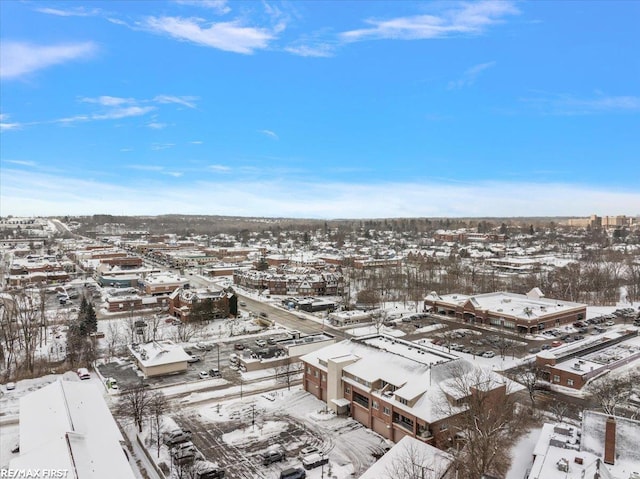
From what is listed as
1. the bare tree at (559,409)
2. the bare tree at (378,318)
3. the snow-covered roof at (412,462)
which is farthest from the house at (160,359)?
the bare tree at (559,409)

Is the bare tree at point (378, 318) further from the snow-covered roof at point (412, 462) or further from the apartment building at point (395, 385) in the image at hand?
the snow-covered roof at point (412, 462)

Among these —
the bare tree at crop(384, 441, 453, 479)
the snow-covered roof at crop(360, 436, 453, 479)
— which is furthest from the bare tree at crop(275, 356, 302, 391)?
the bare tree at crop(384, 441, 453, 479)

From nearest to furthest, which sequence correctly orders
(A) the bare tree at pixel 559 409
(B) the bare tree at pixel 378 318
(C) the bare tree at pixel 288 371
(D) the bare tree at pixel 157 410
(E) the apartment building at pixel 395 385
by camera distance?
(E) the apartment building at pixel 395 385 → (D) the bare tree at pixel 157 410 → (A) the bare tree at pixel 559 409 → (C) the bare tree at pixel 288 371 → (B) the bare tree at pixel 378 318

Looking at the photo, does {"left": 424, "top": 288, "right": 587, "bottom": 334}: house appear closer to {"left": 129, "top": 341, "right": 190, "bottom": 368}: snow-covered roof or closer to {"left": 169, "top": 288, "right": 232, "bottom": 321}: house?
{"left": 169, "top": 288, "right": 232, "bottom": 321}: house

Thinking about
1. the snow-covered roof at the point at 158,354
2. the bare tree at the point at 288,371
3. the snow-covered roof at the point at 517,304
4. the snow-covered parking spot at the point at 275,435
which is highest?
the snow-covered roof at the point at 517,304

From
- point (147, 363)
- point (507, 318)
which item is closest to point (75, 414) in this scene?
point (147, 363)

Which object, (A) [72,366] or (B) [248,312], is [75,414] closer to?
(A) [72,366]

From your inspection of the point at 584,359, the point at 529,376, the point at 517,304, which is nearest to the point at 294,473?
the point at 529,376

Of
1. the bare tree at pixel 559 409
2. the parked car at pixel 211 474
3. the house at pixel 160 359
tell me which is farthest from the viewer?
the house at pixel 160 359
